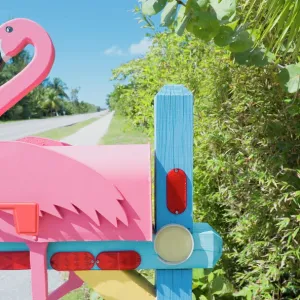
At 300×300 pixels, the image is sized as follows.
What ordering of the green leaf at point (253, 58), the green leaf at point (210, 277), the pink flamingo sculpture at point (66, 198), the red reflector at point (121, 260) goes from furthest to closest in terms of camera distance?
the green leaf at point (210, 277)
the green leaf at point (253, 58)
the red reflector at point (121, 260)
the pink flamingo sculpture at point (66, 198)

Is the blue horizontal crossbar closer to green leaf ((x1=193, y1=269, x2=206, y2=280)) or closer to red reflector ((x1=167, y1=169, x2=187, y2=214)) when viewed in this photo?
red reflector ((x1=167, y1=169, x2=187, y2=214))

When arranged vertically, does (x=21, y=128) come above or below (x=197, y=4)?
above

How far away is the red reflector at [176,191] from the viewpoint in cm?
118

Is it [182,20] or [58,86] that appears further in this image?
[58,86]

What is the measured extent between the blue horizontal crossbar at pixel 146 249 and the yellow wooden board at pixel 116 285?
0.06 metres

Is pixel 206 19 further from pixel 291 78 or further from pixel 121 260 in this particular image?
pixel 121 260

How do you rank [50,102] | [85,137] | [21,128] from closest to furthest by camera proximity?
[85,137] < [21,128] < [50,102]

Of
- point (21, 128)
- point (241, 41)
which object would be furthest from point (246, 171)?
point (21, 128)

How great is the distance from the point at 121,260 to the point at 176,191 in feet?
0.90

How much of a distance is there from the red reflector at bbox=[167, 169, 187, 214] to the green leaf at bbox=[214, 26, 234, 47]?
0.53m

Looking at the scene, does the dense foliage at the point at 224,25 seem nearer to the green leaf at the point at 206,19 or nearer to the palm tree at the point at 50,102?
the green leaf at the point at 206,19

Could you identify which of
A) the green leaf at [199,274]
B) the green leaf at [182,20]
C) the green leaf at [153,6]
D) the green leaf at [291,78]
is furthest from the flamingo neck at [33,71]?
the green leaf at [199,274]

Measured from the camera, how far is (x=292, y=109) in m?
1.73

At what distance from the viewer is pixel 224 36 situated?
54.4 inches
